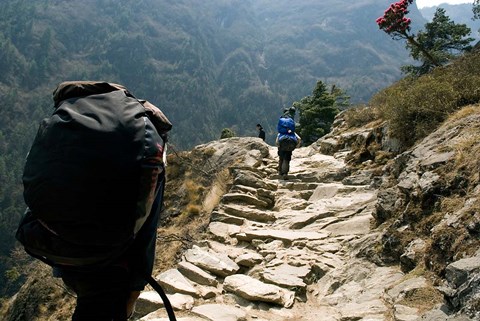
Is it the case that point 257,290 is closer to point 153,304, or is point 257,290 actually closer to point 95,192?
point 153,304

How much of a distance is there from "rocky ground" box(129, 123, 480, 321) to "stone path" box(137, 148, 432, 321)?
13mm

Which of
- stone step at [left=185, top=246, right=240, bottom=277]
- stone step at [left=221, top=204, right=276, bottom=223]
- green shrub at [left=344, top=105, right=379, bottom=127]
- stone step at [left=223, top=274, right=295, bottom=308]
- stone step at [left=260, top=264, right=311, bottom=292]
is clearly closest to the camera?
stone step at [left=223, top=274, right=295, bottom=308]

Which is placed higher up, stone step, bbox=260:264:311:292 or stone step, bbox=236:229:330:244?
stone step, bbox=260:264:311:292

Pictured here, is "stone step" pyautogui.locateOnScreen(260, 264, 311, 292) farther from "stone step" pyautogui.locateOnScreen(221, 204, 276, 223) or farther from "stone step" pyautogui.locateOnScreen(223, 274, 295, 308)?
"stone step" pyautogui.locateOnScreen(221, 204, 276, 223)

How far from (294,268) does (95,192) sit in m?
4.52

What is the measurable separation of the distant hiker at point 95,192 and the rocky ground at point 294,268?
2.50 meters

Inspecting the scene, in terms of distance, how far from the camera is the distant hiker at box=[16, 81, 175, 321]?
1660 mm

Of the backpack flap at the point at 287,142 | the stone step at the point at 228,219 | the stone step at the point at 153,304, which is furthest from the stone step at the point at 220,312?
the backpack flap at the point at 287,142

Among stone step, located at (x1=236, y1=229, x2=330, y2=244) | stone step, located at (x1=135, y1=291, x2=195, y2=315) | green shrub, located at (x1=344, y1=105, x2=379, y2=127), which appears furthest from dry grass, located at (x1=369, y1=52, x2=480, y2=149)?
stone step, located at (x1=135, y1=291, x2=195, y2=315)

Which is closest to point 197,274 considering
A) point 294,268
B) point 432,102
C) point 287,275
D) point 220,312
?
point 220,312

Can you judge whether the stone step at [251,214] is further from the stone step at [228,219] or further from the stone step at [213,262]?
the stone step at [213,262]

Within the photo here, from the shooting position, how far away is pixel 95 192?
166cm

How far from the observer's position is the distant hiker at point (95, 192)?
1.66 metres

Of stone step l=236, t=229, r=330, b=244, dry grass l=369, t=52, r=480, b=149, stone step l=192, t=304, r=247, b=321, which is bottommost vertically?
stone step l=236, t=229, r=330, b=244
